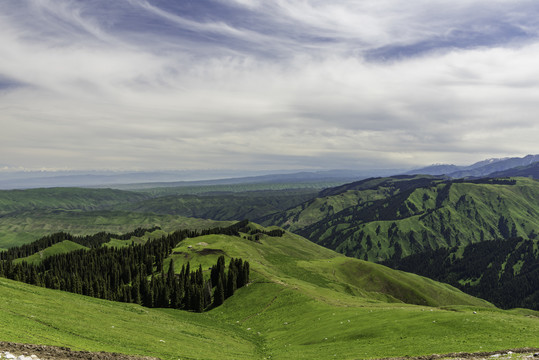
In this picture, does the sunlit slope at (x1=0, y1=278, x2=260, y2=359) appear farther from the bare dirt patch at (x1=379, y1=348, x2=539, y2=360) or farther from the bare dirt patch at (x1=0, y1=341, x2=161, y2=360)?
the bare dirt patch at (x1=379, y1=348, x2=539, y2=360)

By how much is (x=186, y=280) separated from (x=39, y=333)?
3844 inches

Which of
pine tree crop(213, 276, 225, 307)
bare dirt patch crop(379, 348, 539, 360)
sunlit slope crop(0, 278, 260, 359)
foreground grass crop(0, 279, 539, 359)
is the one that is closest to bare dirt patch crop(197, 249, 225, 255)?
pine tree crop(213, 276, 225, 307)

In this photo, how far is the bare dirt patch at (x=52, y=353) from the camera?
2825 cm

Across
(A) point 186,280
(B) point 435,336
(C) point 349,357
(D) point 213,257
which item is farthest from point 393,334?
(D) point 213,257

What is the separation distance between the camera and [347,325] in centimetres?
6681

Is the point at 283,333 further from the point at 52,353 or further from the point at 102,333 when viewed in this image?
the point at 52,353

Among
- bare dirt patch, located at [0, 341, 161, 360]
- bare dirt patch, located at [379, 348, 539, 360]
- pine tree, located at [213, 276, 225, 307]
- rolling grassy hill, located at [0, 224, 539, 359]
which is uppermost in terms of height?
bare dirt patch, located at [0, 341, 161, 360]

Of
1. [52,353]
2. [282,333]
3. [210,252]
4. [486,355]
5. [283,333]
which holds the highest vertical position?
[52,353]

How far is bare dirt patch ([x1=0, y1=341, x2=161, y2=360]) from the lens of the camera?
28253 mm

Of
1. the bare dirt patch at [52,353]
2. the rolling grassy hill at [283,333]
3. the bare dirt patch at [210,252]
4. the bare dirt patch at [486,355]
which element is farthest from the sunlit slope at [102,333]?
the bare dirt patch at [210,252]

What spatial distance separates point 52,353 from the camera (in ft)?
99.9

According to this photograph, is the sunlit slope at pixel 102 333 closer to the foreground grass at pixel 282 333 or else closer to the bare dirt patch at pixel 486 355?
the foreground grass at pixel 282 333

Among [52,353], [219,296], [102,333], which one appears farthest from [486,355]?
[219,296]

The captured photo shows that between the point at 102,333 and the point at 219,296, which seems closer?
the point at 102,333
